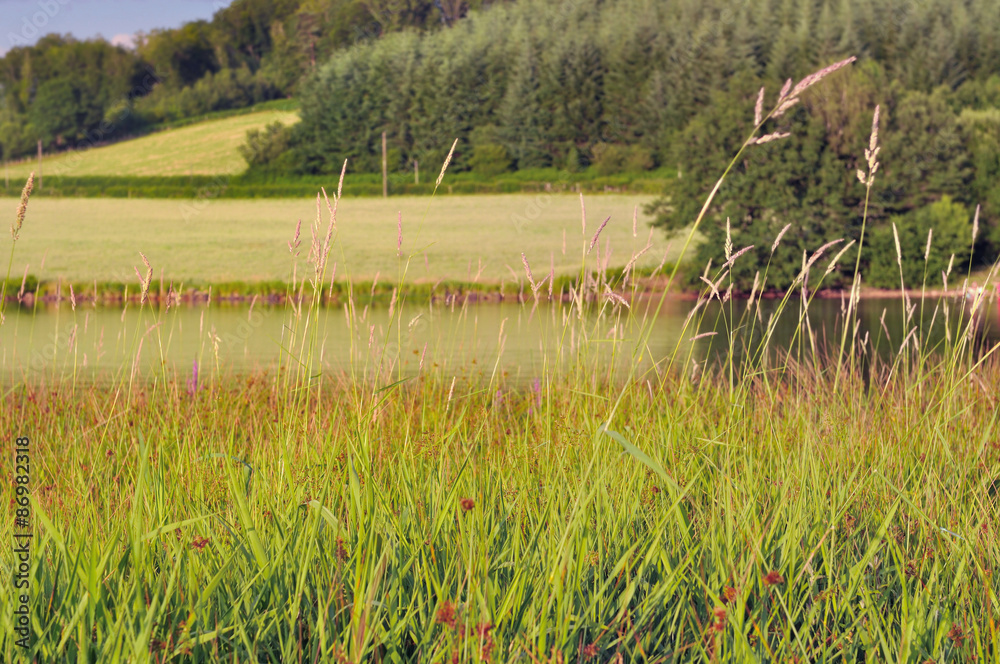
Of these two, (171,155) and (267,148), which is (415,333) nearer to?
(267,148)

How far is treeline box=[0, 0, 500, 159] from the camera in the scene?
53625mm

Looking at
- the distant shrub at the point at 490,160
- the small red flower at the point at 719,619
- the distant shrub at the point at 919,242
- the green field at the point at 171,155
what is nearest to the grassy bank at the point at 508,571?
the small red flower at the point at 719,619

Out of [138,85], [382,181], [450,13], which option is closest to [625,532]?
[382,181]

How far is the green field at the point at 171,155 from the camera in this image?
2095 inches

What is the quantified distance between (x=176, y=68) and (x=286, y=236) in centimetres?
3757

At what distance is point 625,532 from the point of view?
7.16 ft

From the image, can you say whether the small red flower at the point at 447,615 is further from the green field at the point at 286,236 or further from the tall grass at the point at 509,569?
the green field at the point at 286,236

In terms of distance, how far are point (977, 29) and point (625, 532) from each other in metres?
69.2

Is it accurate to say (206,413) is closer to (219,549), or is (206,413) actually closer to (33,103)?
(219,549)

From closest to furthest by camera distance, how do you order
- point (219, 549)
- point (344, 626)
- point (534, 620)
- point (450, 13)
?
point (534, 620)
point (344, 626)
point (219, 549)
point (450, 13)

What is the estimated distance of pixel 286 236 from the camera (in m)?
32.4

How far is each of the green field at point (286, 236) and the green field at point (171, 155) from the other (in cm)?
909

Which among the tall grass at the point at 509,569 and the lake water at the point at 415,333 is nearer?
the tall grass at the point at 509,569
